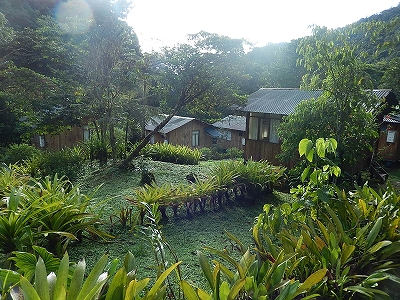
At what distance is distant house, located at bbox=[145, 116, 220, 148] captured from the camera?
1825cm

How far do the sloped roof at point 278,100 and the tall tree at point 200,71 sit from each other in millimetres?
1470

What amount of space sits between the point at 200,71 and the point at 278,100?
3.34 m

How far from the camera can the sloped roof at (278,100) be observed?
8836 millimetres

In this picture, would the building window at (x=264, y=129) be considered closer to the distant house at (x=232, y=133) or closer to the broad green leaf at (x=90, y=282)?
the broad green leaf at (x=90, y=282)

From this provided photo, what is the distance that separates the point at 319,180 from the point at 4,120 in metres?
12.0

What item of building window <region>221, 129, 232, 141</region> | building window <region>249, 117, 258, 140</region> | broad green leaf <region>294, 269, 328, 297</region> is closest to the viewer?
broad green leaf <region>294, 269, 328, 297</region>

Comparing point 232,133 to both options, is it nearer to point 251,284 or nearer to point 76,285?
point 251,284

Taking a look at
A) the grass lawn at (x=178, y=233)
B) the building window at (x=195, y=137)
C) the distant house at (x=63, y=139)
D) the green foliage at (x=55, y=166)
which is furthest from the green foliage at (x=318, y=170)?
the building window at (x=195, y=137)

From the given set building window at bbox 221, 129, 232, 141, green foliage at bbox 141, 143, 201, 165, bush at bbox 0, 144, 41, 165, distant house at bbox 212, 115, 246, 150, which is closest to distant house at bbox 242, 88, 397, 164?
green foliage at bbox 141, 143, 201, 165

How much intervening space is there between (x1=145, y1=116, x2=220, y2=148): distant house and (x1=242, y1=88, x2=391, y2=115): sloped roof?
8.39m

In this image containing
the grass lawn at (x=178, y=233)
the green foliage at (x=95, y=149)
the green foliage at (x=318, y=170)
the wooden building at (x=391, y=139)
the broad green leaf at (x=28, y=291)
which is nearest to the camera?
the broad green leaf at (x=28, y=291)

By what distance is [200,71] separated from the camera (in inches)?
304

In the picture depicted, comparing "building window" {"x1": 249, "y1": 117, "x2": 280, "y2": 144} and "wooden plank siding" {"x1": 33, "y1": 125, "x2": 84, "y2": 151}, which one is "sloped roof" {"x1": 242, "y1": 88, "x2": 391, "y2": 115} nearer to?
"building window" {"x1": 249, "y1": 117, "x2": 280, "y2": 144}

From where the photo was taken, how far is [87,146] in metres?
8.73
